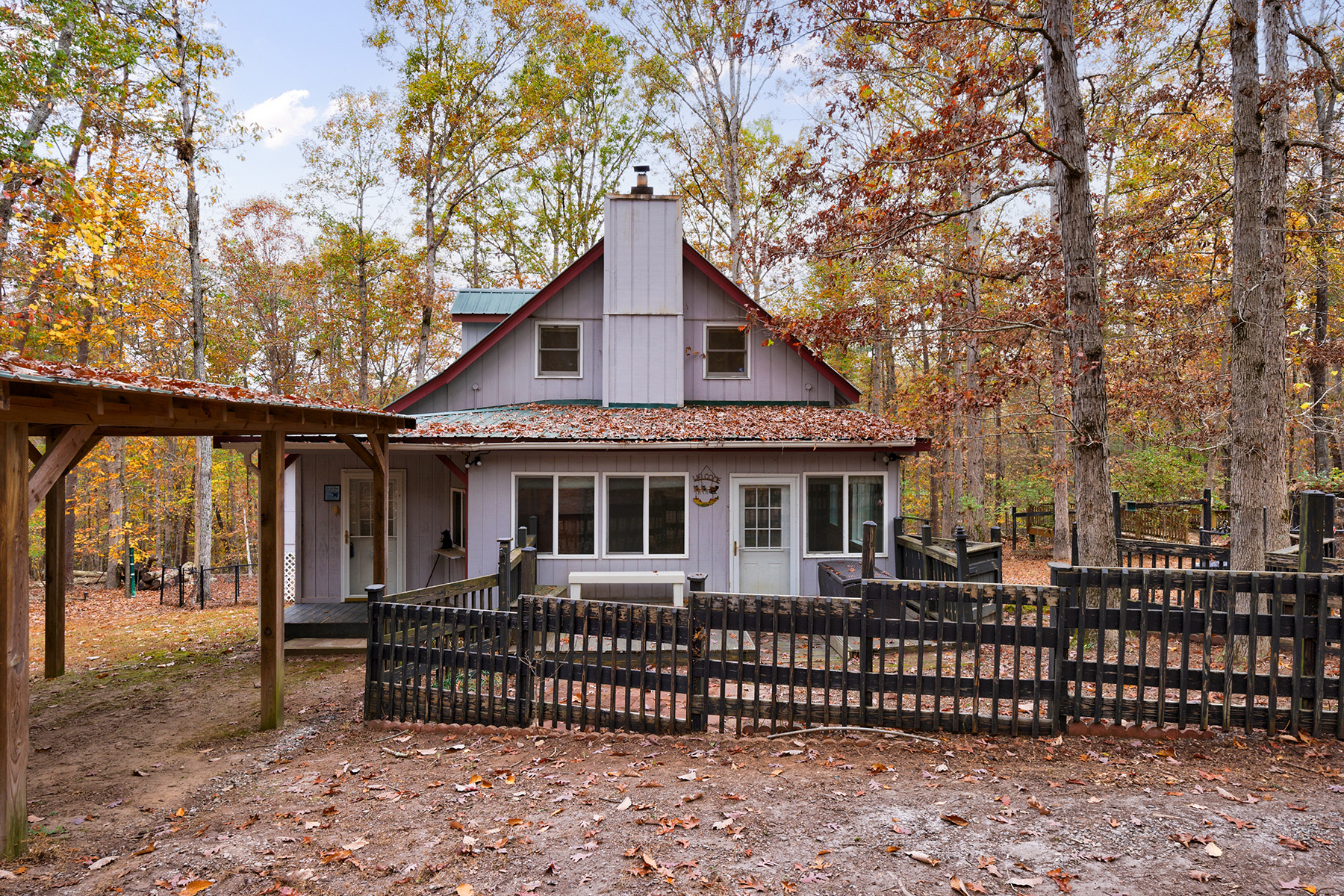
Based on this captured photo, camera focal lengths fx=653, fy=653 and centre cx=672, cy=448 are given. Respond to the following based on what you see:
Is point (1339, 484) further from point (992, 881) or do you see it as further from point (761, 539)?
point (992, 881)

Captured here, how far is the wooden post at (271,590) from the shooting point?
245 inches

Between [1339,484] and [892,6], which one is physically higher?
[892,6]

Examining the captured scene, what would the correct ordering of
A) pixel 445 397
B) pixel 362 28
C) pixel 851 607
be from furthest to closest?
pixel 362 28 → pixel 445 397 → pixel 851 607

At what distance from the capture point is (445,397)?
1248 cm

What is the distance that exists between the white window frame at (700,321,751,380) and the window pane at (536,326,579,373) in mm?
2438

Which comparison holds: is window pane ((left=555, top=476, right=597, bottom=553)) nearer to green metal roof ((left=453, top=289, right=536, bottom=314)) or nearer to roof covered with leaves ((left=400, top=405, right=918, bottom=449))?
roof covered with leaves ((left=400, top=405, right=918, bottom=449))

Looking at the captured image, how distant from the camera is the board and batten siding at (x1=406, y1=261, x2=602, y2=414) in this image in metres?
12.5

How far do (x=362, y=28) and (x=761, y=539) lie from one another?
1941cm

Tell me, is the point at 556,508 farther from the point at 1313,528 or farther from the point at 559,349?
the point at 1313,528

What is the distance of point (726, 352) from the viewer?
1267cm

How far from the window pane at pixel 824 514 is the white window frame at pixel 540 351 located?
4938mm

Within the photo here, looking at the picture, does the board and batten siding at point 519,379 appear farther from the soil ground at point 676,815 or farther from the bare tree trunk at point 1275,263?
the bare tree trunk at point 1275,263

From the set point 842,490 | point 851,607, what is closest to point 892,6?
point 842,490

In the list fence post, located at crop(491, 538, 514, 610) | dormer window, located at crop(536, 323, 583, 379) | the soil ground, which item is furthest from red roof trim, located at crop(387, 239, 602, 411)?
the soil ground
